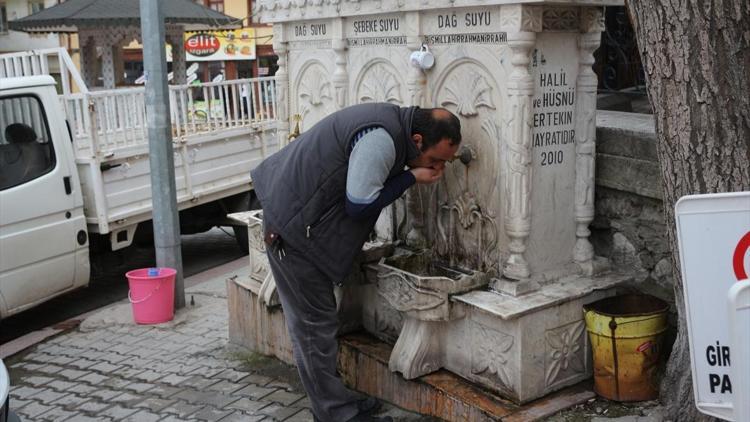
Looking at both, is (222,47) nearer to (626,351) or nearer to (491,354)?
(491,354)

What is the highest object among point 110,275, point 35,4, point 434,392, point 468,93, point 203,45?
point 35,4

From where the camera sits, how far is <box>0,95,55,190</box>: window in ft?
20.8

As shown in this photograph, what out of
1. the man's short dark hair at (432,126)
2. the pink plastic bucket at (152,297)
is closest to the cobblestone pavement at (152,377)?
the pink plastic bucket at (152,297)

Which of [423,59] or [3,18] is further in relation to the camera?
[3,18]

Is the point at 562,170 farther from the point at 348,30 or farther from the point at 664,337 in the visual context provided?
the point at 348,30

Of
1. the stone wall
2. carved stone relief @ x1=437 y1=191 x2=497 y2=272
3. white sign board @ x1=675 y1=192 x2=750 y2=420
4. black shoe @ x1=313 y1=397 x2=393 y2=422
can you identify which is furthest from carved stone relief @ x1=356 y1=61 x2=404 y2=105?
white sign board @ x1=675 y1=192 x2=750 y2=420

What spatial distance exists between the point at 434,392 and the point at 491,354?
0.37 metres

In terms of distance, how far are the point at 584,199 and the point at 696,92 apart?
122 centimetres

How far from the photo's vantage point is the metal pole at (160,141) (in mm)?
6230

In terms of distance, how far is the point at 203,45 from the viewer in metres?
28.0

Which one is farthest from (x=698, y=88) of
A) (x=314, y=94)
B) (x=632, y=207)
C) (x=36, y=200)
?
(x=36, y=200)

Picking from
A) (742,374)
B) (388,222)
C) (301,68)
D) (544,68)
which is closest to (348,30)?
(301,68)

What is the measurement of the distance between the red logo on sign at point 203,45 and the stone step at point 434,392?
81.1 feet

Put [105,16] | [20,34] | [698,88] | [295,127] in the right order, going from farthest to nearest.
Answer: [20,34]
[105,16]
[295,127]
[698,88]
